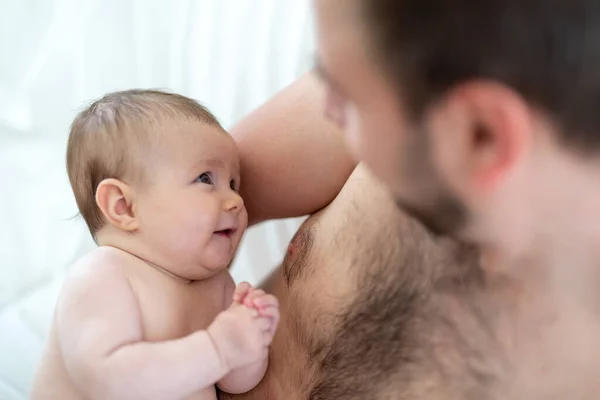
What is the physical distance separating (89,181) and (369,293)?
0.30 metres

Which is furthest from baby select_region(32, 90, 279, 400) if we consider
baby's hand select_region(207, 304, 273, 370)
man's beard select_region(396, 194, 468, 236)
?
man's beard select_region(396, 194, 468, 236)

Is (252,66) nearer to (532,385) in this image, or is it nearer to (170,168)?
(170,168)

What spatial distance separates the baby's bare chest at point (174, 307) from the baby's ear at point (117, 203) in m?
0.06

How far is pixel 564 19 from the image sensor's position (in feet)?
1.08

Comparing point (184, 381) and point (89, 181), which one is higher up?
point (89, 181)

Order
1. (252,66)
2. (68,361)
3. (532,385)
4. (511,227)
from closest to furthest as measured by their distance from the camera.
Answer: (511,227) → (532,385) → (68,361) → (252,66)

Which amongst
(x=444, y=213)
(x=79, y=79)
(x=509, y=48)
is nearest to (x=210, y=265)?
(x=444, y=213)

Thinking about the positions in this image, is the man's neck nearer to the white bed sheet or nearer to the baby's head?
the baby's head

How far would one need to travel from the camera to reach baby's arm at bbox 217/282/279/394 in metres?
0.66

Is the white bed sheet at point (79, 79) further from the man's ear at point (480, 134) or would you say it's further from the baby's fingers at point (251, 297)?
the man's ear at point (480, 134)

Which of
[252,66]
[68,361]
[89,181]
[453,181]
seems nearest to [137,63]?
[252,66]

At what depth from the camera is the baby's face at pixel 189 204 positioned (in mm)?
685

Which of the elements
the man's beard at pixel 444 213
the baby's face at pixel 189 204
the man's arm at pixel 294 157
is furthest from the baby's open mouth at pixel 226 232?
the man's beard at pixel 444 213

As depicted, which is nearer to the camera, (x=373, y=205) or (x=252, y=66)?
(x=373, y=205)
